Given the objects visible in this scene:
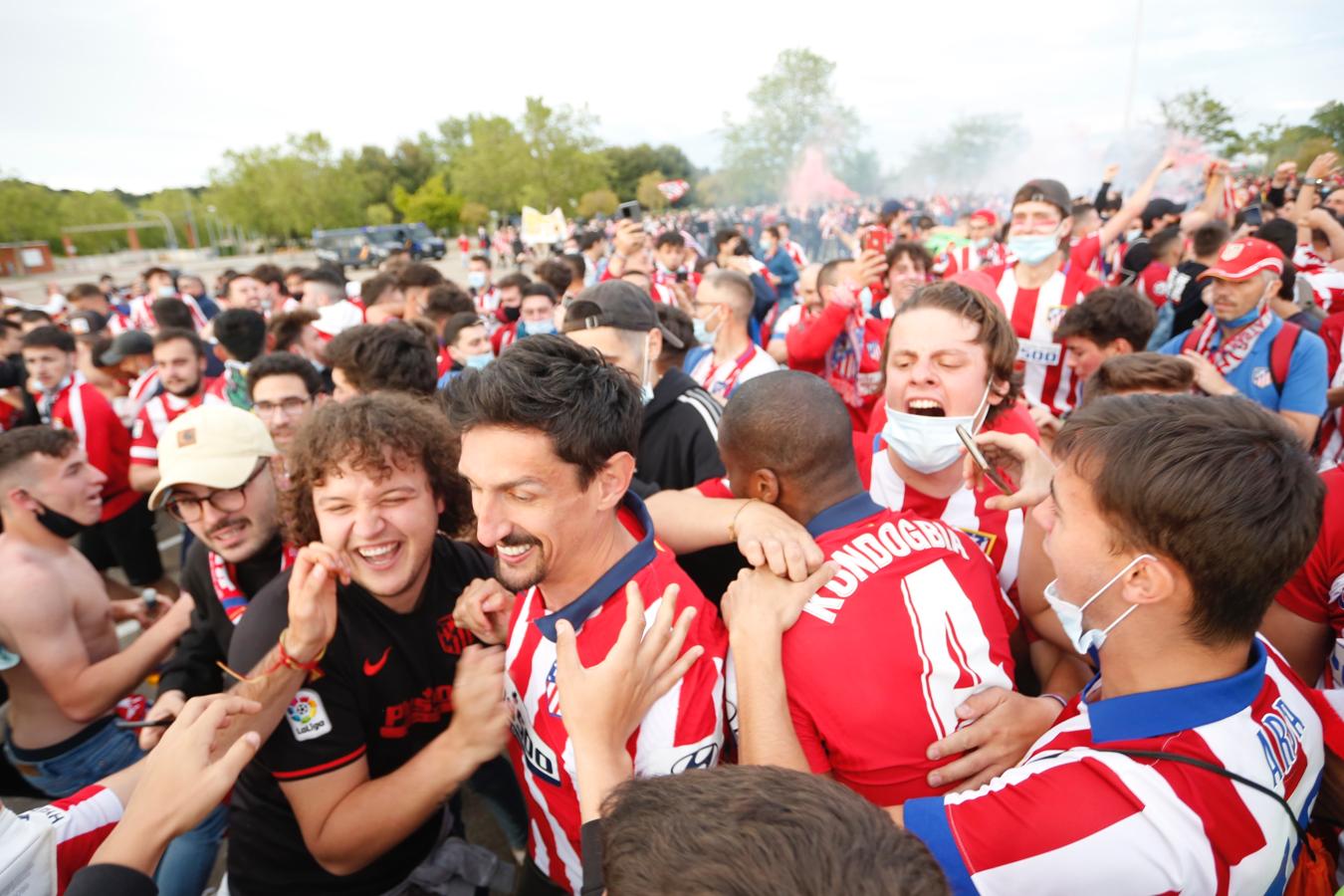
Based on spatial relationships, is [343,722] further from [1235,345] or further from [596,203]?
[596,203]

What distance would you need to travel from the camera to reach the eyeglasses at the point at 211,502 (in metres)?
2.60

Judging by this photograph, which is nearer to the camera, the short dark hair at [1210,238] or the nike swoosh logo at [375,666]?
the nike swoosh logo at [375,666]

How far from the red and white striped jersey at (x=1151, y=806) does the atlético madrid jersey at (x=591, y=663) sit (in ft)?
1.79

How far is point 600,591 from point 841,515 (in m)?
0.70

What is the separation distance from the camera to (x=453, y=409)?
77.9 inches

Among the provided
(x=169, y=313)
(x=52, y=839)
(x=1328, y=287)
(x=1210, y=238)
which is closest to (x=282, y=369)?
(x=52, y=839)

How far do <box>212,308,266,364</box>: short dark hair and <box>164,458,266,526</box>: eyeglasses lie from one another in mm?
3637

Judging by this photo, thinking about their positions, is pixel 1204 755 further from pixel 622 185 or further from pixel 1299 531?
pixel 622 185

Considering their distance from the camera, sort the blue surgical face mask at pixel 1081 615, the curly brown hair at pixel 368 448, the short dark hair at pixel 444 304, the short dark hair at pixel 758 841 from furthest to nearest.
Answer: the short dark hair at pixel 444 304, the curly brown hair at pixel 368 448, the blue surgical face mask at pixel 1081 615, the short dark hair at pixel 758 841

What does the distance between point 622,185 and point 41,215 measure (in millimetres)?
54429

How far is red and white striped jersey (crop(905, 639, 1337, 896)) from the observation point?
1.18m

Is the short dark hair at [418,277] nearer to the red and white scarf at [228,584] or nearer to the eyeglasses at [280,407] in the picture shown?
the eyeglasses at [280,407]

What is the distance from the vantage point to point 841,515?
1900mm

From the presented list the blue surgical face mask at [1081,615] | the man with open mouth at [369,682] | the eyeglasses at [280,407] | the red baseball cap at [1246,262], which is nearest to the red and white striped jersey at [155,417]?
the eyeglasses at [280,407]
